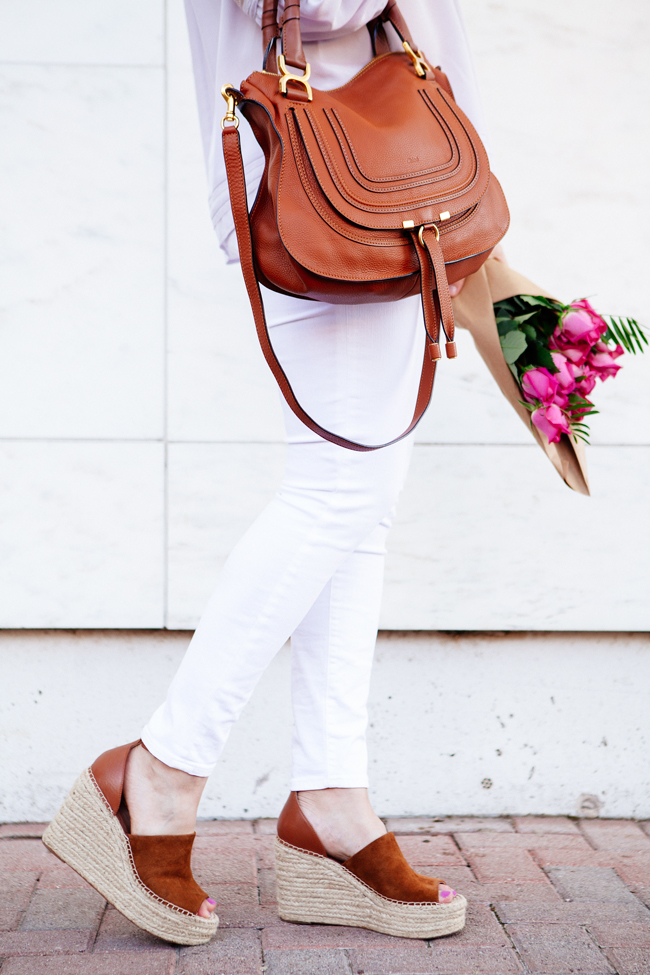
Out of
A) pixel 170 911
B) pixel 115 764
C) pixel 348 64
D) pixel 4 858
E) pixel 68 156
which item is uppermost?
pixel 348 64

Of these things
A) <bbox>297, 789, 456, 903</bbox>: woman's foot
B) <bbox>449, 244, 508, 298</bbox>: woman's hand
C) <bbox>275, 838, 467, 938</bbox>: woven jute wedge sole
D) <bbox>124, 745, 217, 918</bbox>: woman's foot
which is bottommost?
<bbox>275, 838, 467, 938</bbox>: woven jute wedge sole

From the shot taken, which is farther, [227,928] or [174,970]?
[227,928]

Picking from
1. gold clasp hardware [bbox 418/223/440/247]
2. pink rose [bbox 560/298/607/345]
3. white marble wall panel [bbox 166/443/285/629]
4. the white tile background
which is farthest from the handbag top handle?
white marble wall panel [bbox 166/443/285/629]

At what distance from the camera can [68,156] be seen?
6.69 ft

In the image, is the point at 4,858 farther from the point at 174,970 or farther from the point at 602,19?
the point at 602,19

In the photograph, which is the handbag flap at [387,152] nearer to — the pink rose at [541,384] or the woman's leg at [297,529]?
the woman's leg at [297,529]

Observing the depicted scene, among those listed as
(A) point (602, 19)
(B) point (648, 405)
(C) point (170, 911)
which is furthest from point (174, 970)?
(A) point (602, 19)

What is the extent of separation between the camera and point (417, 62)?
1.24 meters

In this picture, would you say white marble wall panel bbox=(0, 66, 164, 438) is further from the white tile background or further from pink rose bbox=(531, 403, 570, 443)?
pink rose bbox=(531, 403, 570, 443)

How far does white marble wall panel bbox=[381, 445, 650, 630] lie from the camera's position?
214 centimetres

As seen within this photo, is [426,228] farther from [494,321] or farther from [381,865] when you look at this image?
[381,865]

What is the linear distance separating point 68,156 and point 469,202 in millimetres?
1289

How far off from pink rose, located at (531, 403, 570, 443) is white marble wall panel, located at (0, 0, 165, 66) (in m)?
1.33

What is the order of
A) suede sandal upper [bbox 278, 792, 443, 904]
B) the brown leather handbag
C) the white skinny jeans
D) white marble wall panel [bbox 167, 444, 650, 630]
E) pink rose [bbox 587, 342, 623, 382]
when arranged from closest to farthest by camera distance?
1. the brown leather handbag
2. the white skinny jeans
3. suede sandal upper [bbox 278, 792, 443, 904]
4. pink rose [bbox 587, 342, 623, 382]
5. white marble wall panel [bbox 167, 444, 650, 630]
